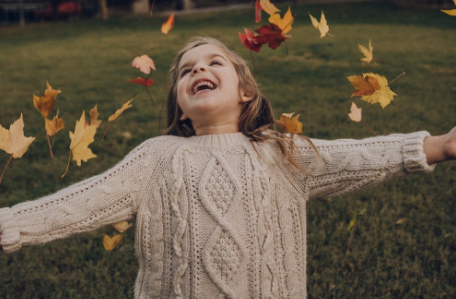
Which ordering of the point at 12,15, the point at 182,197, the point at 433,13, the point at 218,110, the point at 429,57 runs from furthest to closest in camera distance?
the point at 12,15, the point at 433,13, the point at 429,57, the point at 218,110, the point at 182,197

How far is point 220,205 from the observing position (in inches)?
69.2

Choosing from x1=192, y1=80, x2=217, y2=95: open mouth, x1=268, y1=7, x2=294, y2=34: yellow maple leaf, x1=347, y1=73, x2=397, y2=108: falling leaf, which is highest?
x1=268, y1=7, x2=294, y2=34: yellow maple leaf

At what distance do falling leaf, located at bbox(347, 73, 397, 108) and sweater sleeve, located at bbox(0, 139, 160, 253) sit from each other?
2.85 feet

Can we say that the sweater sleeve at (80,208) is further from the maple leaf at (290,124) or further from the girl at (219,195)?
the maple leaf at (290,124)

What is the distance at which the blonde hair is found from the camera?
6.36 feet

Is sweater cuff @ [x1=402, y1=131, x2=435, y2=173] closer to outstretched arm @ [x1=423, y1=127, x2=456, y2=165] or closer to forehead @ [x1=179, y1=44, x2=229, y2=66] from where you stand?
outstretched arm @ [x1=423, y1=127, x2=456, y2=165]

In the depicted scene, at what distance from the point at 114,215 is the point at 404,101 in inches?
180

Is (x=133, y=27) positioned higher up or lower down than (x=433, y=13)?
lower down

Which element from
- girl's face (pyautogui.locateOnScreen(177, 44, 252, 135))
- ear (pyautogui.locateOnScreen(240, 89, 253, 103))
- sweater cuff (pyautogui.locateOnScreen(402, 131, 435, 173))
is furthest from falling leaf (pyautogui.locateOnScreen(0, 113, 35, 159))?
sweater cuff (pyautogui.locateOnScreen(402, 131, 435, 173))

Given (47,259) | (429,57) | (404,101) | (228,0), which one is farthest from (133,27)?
(47,259)

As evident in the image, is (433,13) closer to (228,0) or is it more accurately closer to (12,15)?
(228,0)

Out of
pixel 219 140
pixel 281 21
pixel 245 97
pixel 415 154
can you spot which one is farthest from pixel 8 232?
pixel 415 154

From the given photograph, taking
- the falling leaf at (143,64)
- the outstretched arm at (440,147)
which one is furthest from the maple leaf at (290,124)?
the falling leaf at (143,64)

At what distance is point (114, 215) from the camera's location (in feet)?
5.82
